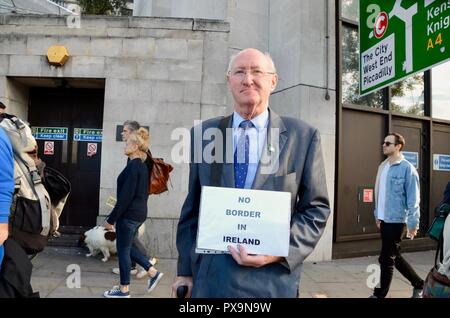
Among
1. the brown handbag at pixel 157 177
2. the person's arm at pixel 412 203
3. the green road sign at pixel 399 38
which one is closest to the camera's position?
the green road sign at pixel 399 38

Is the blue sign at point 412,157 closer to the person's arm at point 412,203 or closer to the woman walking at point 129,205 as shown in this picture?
the person's arm at point 412,203

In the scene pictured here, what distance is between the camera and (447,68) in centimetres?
873

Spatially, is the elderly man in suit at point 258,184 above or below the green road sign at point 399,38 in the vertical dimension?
below

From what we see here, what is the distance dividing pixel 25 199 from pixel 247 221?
1.60m

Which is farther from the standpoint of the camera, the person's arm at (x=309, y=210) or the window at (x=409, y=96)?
the window at (x=409, y=96)

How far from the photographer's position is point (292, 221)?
1.93 m

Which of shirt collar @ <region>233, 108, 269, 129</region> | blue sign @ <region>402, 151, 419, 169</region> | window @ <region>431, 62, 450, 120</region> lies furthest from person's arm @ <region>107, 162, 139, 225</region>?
window @ <region>431, 62, 450, 120</region>

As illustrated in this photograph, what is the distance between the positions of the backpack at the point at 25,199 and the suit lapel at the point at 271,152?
1.60 meters

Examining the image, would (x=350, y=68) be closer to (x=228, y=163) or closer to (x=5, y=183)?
(x=228, y=163)

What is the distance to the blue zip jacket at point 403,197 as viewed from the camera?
465 centimetres

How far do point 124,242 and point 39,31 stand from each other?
4693 millimetres

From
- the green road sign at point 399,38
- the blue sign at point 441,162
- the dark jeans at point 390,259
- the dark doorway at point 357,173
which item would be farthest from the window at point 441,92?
the dark jeans at point 390,259
